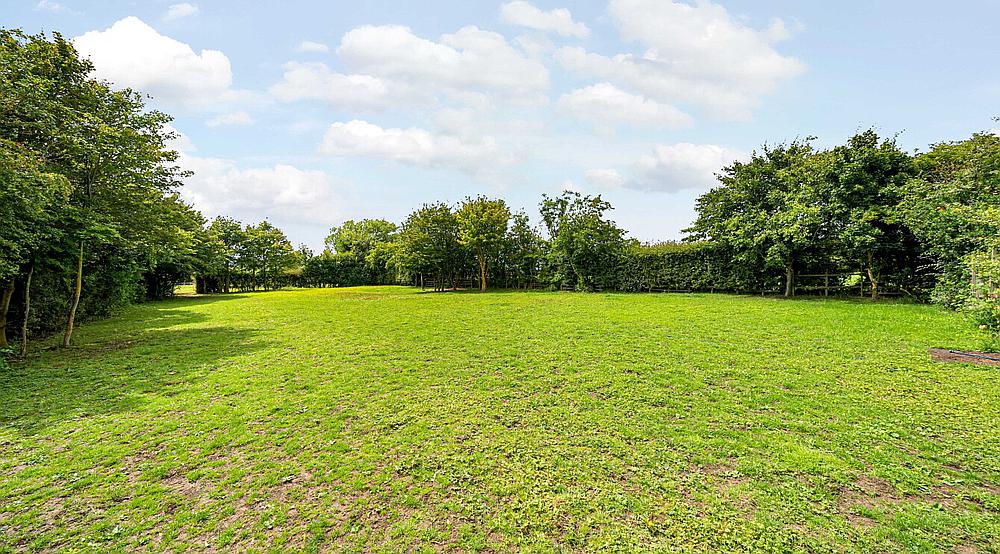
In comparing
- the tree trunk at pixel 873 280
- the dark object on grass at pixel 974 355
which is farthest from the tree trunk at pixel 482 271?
the dark object on grass at pixel 974 355

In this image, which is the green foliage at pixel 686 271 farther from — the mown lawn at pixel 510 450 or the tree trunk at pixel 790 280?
the mown lawn at pixel 510 450

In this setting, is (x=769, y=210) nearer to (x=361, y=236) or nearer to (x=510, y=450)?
(x=510, y=450)

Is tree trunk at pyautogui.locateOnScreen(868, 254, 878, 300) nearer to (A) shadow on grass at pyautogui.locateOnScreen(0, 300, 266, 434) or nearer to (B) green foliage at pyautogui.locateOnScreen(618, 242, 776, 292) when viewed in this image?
(B) green foliage at pyautogui.locateOnScreen(618, 242, 776, 292)

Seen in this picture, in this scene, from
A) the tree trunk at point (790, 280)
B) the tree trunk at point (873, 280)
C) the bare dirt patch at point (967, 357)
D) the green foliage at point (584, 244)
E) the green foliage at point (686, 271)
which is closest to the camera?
the bare dirt patch at point (967, 357)

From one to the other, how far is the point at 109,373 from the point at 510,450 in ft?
24.3

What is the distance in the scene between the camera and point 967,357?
21.3 feet

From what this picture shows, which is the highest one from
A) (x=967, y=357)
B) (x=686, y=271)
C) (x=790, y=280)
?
(x=686, y=271)

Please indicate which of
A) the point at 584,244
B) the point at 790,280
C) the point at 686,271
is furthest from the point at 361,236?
the point at 790,280

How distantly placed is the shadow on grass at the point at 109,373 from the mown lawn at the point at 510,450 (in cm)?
7

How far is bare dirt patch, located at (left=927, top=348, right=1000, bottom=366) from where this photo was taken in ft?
20.5

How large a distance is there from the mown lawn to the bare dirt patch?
0.78 feet

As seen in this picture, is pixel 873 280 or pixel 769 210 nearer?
pixel 873 280

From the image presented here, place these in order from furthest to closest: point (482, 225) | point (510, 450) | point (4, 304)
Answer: point (482, 225) → point (4, 304) → point (510, 450)

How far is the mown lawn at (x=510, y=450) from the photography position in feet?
8.85
